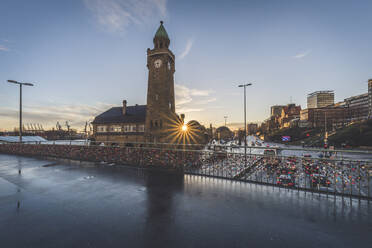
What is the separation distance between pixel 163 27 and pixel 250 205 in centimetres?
3274

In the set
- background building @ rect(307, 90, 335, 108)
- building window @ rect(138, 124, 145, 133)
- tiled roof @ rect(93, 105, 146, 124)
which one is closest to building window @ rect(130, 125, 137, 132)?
building window @ rect(138, 124, 145, 133)

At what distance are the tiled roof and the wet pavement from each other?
29302 millimetres

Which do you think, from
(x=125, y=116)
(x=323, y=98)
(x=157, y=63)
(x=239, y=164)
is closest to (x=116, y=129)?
(x=125, y=116)

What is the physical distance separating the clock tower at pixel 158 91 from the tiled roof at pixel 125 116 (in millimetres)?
8290

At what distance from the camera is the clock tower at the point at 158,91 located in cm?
2788

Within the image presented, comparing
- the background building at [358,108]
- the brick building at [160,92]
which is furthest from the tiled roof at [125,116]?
the background building at [358,108]

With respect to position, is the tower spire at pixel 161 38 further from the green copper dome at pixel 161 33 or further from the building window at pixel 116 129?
the building window at pixel 116 129

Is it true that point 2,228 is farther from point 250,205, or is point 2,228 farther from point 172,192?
point 250,205

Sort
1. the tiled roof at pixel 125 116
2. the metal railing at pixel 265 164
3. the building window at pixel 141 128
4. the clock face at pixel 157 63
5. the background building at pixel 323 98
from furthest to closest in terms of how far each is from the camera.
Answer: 1. the background building at pixel 323 98
2. the tiled roof at pixel 125 116
3. the building window at pixel 141 128
4. the clock face at pixel 157 63
5. the metal railing at pixel 265 164

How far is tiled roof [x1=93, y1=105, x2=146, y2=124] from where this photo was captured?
119 ft

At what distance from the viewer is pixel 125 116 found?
37.9 meters

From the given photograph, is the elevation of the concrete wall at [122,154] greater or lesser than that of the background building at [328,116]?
lesser

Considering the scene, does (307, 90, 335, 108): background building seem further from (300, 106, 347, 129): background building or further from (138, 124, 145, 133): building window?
(138, 124, 145, 133): building window

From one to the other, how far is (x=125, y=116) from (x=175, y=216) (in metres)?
36.4
